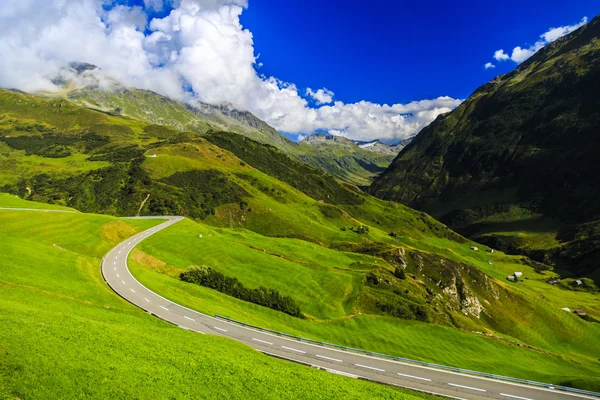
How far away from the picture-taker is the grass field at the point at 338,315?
57438 millimetres

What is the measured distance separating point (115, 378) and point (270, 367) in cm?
1259

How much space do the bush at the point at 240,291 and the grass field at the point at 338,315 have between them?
140 inches

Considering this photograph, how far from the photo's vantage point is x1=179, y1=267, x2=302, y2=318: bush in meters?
65.9

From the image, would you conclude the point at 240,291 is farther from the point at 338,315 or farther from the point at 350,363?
the point at 350,363

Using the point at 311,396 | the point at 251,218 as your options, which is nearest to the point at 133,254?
the point at 311,396

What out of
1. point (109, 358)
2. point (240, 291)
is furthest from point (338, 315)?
point (109, 358)

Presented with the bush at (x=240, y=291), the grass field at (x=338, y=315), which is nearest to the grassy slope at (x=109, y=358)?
the grass field at (x=338, y=315)

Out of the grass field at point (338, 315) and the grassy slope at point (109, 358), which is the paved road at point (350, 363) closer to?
the grass field at point (338, 315)

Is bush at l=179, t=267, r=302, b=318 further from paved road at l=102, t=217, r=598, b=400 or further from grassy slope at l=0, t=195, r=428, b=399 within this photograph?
grassy slope at l=0, t=195, r=428, b=399

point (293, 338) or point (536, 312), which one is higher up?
point (536, 312)

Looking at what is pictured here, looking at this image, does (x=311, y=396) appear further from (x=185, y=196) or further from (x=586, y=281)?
(x=586, y=281)

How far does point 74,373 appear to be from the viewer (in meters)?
18.1

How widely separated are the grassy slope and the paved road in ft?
19.9

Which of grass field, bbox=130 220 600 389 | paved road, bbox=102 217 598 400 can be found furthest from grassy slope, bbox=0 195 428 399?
grass field, bbox=130 220 600 389
